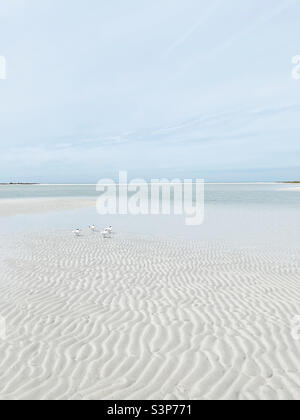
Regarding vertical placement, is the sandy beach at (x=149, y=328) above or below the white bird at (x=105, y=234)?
below

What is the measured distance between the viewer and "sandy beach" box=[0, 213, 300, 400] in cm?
444

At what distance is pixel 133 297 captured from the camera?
7969mm

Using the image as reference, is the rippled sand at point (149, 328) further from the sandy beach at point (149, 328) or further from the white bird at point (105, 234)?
the white bird at point (105, 234)

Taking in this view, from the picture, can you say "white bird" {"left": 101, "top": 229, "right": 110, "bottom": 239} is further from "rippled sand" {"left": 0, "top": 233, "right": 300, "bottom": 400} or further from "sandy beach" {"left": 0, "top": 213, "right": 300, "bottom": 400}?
"rippled sand" {"left": 0, "top": 233, "right": 300, "bottom": 400}

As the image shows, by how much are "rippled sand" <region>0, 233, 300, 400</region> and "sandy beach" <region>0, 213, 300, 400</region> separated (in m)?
0.02

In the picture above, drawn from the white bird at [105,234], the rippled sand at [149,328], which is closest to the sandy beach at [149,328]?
the rippled sand at [149,328]

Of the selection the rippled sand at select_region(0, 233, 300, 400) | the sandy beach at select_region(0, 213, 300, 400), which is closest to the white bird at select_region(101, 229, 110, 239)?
the sandy beach at select_region(0, 213, 300, 400)

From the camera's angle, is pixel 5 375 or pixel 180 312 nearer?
pixel 5 375

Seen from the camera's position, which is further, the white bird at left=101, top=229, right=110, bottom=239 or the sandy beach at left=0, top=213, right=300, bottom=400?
the white bird at left=101, top=229, right=110, bottom=239

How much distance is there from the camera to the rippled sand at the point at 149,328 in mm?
4441

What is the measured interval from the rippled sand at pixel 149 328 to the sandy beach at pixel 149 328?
0.02m
